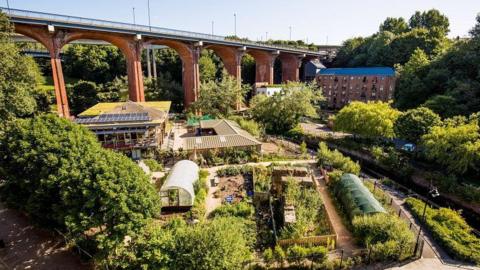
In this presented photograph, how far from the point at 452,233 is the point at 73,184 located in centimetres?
1972

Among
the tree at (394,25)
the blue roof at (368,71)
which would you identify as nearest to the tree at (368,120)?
the blue roof at (368,71)

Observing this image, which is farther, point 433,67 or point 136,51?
point 433,67

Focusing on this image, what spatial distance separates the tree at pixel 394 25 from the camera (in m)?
73.0

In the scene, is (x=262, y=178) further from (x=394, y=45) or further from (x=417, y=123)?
(x=394, y=45)

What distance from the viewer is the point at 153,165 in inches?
918

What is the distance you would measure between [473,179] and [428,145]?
4191 millimetres

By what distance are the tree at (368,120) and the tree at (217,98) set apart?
16.4m

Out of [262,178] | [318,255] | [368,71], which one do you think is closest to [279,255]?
[318,255]

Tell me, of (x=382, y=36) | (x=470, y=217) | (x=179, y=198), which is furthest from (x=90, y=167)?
(x=382, y=36)

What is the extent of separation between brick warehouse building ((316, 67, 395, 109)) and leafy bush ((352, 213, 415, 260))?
43.8 meters

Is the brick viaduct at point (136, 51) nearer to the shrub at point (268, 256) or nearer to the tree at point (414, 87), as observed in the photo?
the tree at point (414, 87)

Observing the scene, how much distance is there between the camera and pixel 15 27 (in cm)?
2605

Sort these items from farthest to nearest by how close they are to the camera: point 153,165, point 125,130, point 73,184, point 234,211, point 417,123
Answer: point 417,123 → point 125,130 → point 153,165 → point 234,211 → point 73,184

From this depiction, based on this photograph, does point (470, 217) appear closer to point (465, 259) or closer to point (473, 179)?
point (473, 179)
